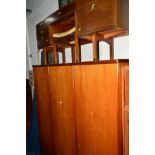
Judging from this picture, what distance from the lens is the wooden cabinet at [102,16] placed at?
3.80ft

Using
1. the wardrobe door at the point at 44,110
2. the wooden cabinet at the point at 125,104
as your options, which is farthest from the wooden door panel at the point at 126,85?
the wardrobe door at the point at 44,110

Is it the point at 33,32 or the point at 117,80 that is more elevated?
the point at 33,32

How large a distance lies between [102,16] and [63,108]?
42.5 inches

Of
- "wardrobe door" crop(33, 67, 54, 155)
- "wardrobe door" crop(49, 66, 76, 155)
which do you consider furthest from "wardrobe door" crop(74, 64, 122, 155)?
"wardrobe door" crop(33, 67, 54, 155)

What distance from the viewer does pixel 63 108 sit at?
1778mm

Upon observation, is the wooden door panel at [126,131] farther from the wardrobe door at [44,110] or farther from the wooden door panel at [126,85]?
the wardrobe door at [44,110]

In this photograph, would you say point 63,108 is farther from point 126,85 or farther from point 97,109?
point 126,85

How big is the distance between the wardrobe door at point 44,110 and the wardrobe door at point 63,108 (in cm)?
13

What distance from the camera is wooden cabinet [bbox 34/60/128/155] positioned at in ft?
3.85

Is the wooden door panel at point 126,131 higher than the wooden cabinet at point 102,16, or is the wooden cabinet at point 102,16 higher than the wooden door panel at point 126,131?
the wooden cabinet at point 102,16
